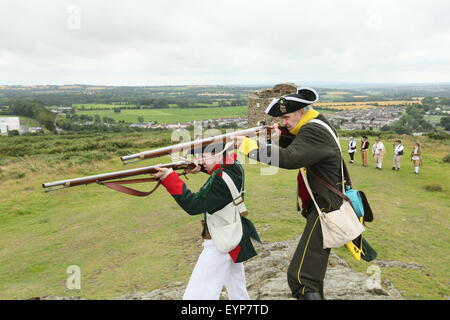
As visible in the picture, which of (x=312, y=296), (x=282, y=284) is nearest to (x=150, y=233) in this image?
(x=282, y=284)

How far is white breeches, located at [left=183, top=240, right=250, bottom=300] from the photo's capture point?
362 cm

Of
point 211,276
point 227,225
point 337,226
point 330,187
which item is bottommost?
point 211,276

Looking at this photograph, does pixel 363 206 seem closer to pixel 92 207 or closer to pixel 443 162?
pixel 92 207

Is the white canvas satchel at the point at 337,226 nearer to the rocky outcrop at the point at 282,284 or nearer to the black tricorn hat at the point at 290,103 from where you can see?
the black tricorn hat at the point at 290,103

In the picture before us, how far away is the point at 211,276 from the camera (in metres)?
3.69

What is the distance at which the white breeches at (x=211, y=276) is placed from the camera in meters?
3.62

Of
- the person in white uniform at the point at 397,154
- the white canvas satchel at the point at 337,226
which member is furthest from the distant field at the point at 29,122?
the white canvas satchel at the point at 337,226

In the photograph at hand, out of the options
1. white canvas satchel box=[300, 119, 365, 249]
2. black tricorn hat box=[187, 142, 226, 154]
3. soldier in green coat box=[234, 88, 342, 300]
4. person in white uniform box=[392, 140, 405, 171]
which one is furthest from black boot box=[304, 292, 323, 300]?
person in white uniform box=[392, 140, 405, 171]

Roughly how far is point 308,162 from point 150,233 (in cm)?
724

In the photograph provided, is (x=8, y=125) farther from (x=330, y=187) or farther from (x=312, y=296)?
(x=312, y=296)

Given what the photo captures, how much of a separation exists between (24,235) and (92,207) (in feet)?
9.36

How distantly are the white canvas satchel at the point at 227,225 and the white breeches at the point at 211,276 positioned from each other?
137 mm

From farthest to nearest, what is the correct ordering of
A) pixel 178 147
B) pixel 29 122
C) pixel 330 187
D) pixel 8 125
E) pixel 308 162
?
pixel 29 122 → pixel 8 125 → pixel 178 147 → pixel 330 187 → pixel 308 162

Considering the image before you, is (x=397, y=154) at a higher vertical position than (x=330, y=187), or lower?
lower
